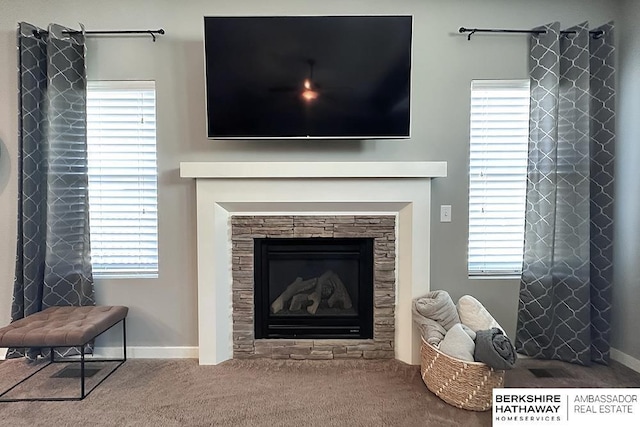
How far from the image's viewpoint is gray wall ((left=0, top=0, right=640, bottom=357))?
2764 millimetres

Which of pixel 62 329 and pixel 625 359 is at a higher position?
pixel 62 329

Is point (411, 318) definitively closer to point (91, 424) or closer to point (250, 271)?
point (250, 271)

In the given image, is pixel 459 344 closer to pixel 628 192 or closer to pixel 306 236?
pixel 306 236

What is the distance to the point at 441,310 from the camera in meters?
2.54

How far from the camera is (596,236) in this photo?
8.96 feet

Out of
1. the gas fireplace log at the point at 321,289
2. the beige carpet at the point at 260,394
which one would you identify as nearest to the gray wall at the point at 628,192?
the beige carpet at the point at 260,394

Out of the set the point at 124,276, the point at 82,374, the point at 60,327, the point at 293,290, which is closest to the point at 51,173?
the point at 124,276

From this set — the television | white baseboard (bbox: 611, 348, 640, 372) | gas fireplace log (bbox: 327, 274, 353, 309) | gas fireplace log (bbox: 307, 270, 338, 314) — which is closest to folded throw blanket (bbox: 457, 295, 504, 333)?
gas fireplace log (bbox: 327, 274, 353, 309)

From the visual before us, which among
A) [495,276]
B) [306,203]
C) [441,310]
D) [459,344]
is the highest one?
[306,203]

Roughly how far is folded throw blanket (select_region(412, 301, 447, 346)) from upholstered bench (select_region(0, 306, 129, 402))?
77.1 inches

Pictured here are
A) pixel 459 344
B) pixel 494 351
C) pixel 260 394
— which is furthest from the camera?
pixel 260 394

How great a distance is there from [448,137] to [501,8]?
3.14ft

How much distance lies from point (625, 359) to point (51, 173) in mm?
4064

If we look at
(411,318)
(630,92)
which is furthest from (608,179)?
(411,318)
